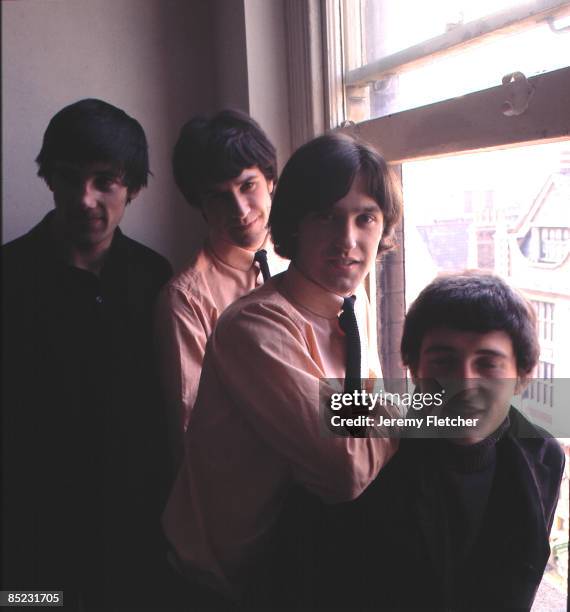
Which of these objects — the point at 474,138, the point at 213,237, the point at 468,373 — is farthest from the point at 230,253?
the point at 468,373

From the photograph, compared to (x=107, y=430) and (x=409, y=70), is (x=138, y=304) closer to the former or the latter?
(x=107, y=430)

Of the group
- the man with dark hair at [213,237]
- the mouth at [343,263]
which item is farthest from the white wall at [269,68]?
the mouth at [343,263]

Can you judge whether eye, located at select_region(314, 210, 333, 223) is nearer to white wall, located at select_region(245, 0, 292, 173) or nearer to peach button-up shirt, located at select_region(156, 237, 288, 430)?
peach button-up shirt, located at select_region(156, 237, 288, 430)

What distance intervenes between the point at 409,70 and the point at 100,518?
94 cm

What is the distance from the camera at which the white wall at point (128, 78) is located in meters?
0.93

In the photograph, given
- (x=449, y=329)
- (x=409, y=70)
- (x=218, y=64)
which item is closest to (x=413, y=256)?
(x=409, y=70)

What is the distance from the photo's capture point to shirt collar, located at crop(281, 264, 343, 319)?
816 millimetres

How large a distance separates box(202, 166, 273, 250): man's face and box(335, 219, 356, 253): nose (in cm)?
36

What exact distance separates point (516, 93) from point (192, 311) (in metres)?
0.64

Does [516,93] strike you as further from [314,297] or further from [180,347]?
[180,347]

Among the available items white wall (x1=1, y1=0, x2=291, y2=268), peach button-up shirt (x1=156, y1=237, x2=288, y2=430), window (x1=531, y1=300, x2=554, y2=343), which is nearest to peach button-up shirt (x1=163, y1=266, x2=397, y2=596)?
peach button-up shirt (x1=156, y1=237, x2=288, y2=430)

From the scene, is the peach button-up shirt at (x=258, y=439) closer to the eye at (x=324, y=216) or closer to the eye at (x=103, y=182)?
the eye at (x=324, y=216)

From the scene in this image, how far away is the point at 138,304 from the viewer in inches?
44.4

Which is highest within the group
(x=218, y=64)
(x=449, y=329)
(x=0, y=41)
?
(x=218, y=64)
